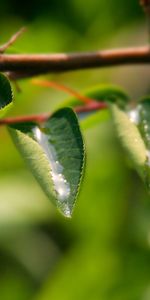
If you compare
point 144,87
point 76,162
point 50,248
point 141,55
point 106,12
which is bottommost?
point 50,248

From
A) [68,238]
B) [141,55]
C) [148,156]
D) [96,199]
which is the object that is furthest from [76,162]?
[68,238]

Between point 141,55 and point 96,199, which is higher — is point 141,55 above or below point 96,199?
above

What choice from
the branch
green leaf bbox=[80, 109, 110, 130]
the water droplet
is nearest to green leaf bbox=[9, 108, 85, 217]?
the water droplet

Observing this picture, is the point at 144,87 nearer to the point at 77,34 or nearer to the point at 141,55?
the point at 77,34

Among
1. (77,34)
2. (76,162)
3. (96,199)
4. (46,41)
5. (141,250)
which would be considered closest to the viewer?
(76,162)

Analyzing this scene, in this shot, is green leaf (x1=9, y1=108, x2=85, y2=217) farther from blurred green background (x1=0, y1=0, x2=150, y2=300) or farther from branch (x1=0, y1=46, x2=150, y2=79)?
blurred green background (x1=0, y1=0, x2=150, y2=300)

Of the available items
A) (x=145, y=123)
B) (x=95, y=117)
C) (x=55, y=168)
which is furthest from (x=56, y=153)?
(x=95, y=117)
